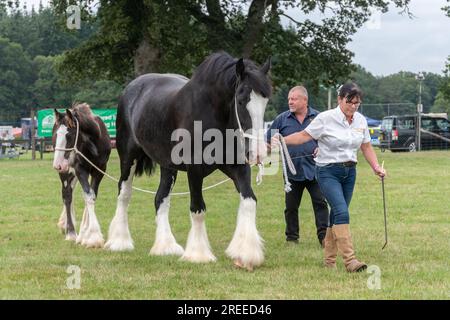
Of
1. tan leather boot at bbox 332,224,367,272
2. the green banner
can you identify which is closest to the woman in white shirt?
tan leather boot at bbox 332,224,367,272

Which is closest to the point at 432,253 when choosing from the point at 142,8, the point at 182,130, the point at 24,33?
the point at 182,130

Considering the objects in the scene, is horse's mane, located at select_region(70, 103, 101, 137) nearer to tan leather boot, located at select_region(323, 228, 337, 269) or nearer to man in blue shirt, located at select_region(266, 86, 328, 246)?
man in blue shirt, located at select_region(266, 86, 328, 246)

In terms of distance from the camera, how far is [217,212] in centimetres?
1215

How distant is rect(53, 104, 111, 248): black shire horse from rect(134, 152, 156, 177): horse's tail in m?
0.72

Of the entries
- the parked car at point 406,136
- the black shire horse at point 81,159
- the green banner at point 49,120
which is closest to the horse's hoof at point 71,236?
the black shire horse at point 81,159

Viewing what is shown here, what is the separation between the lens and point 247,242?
6891 mm

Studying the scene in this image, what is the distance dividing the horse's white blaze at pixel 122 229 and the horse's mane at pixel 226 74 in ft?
7.59

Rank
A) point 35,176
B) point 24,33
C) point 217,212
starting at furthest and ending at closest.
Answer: point 24,33
point 35,176
point 217,212

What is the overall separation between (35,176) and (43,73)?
6907 cm

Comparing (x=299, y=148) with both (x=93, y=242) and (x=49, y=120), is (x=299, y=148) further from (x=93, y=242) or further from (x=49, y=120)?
(x=49, y=120)

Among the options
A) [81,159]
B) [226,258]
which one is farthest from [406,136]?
[226,258]

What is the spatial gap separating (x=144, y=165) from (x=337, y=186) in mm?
3486

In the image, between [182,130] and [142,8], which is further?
[142,8]

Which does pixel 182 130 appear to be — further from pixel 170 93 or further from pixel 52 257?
pixel 52 257
